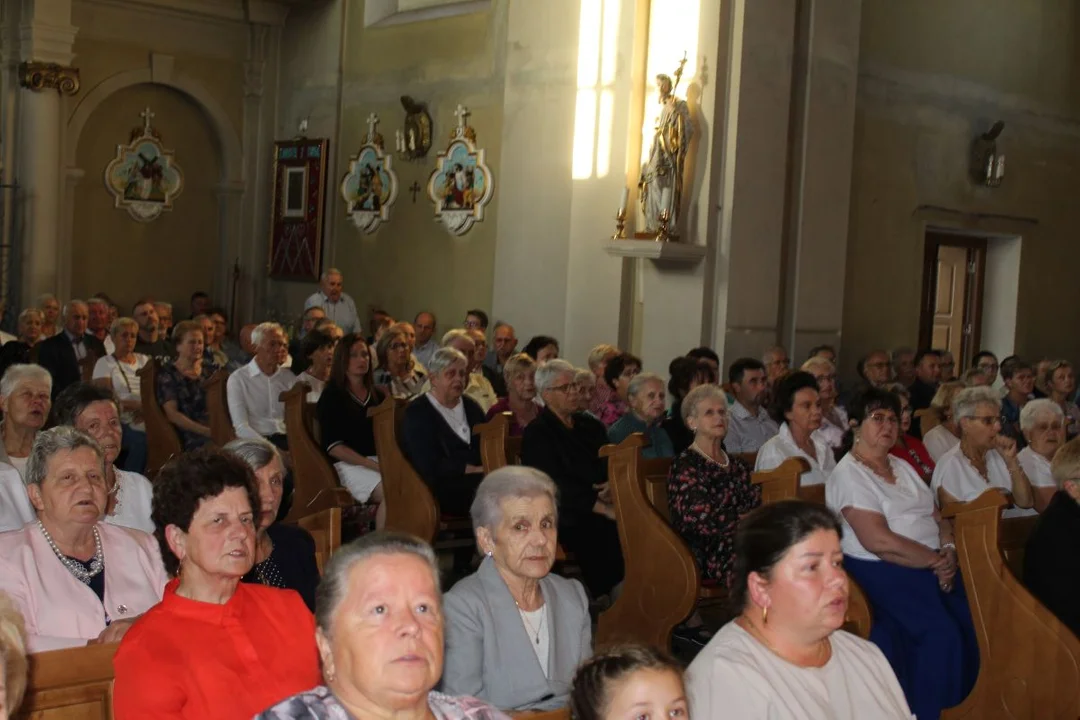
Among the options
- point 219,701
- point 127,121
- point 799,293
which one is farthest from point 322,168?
point 219,701

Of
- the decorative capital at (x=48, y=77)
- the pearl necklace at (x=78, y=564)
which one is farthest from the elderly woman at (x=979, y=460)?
the decorative capital at (x=48, y=77)

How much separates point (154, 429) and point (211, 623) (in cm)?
474

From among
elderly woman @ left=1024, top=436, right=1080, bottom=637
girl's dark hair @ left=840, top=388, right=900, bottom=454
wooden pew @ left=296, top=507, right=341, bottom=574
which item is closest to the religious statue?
girl's dark hair @ left=840, top=388, right=900, bottom=454

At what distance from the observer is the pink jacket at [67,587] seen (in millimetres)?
3461

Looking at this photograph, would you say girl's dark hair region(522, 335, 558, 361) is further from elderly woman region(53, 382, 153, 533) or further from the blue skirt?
elderly woman region(53, 382, 153, 533)

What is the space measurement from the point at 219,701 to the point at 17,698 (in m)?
0.83

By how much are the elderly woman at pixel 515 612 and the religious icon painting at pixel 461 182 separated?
8621 mm

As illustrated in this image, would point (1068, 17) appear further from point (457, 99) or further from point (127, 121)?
point (127, 121)

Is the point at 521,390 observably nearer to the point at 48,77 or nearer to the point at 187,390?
the point at 187,390

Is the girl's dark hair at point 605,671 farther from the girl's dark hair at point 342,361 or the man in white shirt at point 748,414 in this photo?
the man in white shirt at point 748,414

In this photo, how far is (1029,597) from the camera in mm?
4359

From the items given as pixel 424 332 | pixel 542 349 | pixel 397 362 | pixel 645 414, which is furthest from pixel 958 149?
pixel 645 414

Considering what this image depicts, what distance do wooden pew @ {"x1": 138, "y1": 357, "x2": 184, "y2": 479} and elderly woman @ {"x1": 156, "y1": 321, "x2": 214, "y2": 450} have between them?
89 mm

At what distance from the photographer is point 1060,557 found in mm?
4586
